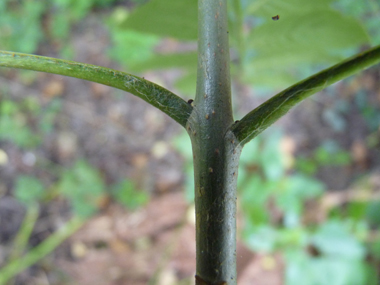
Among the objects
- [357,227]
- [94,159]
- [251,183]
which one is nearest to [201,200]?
[251,183]

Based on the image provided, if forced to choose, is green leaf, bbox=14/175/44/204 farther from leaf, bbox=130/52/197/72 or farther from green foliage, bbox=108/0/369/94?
green foliage, bbox=108/0/369/94

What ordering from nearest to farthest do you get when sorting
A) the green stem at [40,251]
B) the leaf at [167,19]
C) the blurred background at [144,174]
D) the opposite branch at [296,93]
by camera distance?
the opposite branch at [296,93] < the leaf at [167,19] < the blurred background at [144,174] < the green stem at [40,251]

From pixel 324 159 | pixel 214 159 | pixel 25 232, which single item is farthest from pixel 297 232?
pixel 25 232

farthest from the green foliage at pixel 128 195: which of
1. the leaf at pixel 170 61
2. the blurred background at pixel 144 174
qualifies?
the leaf at pixel 170 61

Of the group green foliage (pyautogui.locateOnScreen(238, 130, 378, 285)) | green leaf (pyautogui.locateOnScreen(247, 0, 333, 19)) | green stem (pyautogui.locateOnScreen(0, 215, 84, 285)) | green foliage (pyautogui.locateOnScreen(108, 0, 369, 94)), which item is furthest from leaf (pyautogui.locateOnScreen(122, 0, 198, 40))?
green stem (pyautogui.locateOnScreen(0, 215, 84, 285))

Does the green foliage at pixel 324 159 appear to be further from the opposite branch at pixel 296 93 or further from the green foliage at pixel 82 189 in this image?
the opposite branch at pixel 296 93

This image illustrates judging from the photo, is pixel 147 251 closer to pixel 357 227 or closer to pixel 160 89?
pixel 357 227
